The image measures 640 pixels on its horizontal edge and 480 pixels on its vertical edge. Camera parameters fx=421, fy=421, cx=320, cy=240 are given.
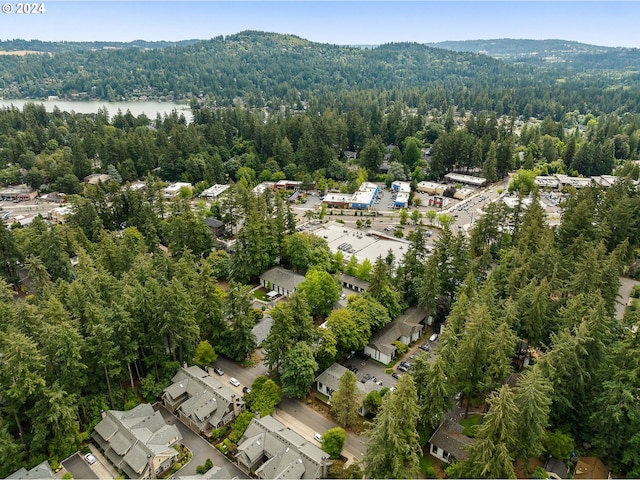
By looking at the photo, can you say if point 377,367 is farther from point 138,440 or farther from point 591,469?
point 138,440

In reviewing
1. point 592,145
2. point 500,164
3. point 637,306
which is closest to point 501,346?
point 637,306

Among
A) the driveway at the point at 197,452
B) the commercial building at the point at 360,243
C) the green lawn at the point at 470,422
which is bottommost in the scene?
the driveway at the point at 197,452

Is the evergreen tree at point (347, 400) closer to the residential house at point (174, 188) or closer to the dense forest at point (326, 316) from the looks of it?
the dense forest at point (326, 316)

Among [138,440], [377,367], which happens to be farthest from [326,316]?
[138,440]

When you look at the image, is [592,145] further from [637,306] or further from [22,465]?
[22,465]

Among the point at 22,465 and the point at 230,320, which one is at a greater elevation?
the point at 230,320

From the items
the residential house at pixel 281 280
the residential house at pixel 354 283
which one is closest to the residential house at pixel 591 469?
the residential house at pixel 354 283

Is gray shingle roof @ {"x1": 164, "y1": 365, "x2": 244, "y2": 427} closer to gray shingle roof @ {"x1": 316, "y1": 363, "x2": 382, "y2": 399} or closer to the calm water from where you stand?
gray shingle roof @ {"x1": 316, "y1": 363, "x2": 382, "y2": 399}
